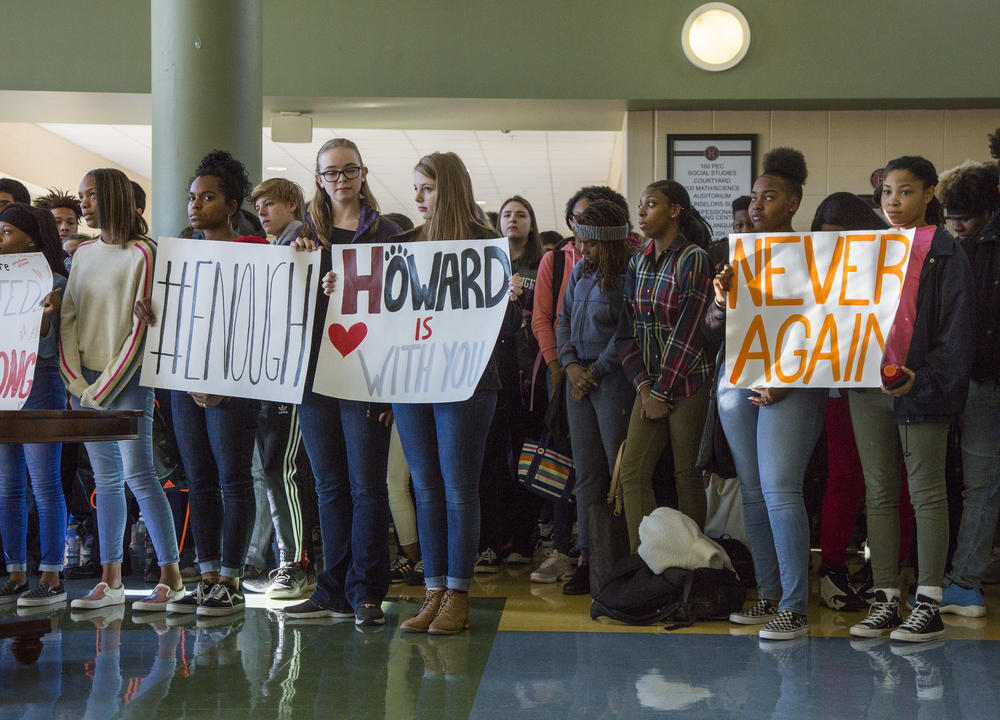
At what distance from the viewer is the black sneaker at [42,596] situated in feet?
12.4

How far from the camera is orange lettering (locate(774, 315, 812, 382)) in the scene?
3.35 metres

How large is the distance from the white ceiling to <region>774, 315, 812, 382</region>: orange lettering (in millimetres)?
6202

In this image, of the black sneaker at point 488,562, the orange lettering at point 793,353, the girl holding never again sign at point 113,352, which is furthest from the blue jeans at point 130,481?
the orange lettering at point 793,353

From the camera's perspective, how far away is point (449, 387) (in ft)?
11.0

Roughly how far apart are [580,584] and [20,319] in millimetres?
2290

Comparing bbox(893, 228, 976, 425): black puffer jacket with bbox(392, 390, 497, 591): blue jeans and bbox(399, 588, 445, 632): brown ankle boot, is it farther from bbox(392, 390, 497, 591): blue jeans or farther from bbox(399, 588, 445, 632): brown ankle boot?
bbox(399, 588, 445, 632): brown ankle boot

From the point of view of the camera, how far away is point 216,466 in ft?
12.2

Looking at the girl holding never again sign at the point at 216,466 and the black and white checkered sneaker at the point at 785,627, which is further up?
the girl holding never again sign at the point at 216,466

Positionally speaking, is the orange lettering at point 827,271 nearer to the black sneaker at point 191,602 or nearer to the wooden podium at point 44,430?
the wooden podium at point 44,430

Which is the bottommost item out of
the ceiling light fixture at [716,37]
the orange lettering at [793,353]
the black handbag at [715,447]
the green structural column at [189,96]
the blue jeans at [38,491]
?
the blue jeans at [38,491]

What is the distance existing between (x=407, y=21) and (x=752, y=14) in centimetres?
217

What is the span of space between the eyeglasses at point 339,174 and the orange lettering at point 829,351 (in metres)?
1.60

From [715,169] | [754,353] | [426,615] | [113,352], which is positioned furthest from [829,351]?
[715,169]

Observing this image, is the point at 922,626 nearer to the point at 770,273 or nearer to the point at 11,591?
the point at 770,273
